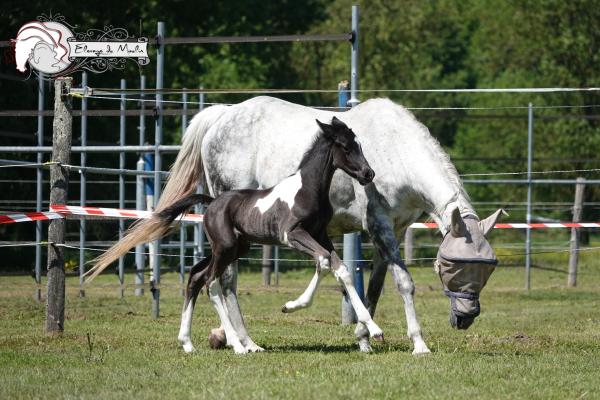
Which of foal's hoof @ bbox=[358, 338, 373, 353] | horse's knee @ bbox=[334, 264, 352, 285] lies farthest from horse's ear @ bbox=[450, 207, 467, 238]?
foal's hoof @ bbox=[358, 338, 373, 353]

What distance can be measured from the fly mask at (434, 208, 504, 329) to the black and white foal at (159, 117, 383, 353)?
32.3 inches

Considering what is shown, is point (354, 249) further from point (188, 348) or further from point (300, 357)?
point (300, 357)

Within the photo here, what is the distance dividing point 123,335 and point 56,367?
2.45 meters

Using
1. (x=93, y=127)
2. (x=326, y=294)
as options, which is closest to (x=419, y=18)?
(x=93, y=127)

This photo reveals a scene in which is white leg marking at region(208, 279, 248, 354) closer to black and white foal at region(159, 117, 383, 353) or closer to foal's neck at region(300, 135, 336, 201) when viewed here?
black and white foal at region(159, 117, 383, 353)

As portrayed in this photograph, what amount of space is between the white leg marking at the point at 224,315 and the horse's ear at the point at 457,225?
201 centimetres

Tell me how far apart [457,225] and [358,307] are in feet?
3.41

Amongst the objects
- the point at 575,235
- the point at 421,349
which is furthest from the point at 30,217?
the point at 575,235

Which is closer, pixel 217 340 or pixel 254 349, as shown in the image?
pixel 254 349

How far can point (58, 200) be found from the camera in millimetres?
10281

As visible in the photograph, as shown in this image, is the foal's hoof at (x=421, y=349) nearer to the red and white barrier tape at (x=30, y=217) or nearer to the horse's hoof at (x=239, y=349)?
the horse's hoof at (x=239, y=349)

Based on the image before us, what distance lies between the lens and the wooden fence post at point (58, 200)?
10.1m

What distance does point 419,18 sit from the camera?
3888 centimetres

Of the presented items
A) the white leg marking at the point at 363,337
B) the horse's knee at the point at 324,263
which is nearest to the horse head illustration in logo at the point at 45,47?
the horse's knee at the point at 324,263
